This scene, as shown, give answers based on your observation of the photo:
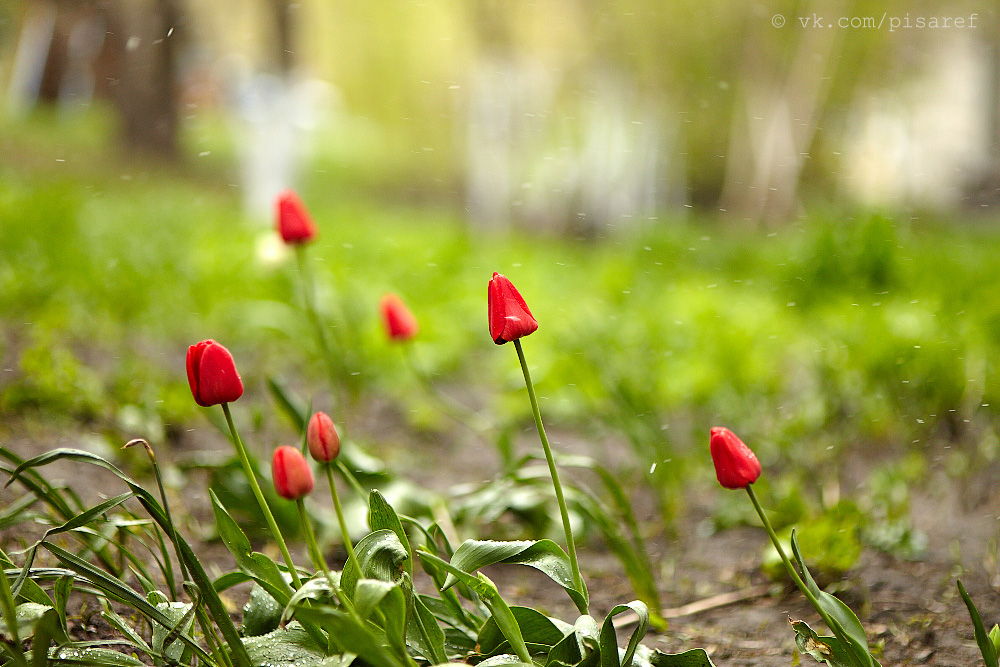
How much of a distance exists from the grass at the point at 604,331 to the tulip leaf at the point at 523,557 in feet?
2.45

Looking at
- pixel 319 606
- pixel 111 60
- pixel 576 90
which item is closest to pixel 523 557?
pixel 319 606

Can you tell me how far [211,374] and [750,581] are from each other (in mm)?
992

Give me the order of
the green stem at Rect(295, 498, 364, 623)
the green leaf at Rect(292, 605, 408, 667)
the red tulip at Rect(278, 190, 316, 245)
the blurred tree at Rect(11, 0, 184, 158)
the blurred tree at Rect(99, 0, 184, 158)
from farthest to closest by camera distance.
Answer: the blurred tree at Rect(99, 0, 184, 158)
the blurred tree at Rect(11, 0, 184, 158)
the red tulip at Rect(278, 190, 316, 245)
the green stem at Rect(295, 498, 364, 623)
the green leaf at Rect(292, 605, 408, 667)

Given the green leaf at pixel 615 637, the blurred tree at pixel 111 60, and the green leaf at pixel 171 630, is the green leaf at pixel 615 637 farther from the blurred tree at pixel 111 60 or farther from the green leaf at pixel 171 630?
the blurred tree at pixel 111 60

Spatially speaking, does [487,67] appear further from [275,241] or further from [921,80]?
[275,241]

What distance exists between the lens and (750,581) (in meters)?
1.39

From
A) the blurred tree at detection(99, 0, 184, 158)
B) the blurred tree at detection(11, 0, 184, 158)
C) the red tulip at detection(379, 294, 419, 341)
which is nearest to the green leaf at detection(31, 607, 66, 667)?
the red tulip at detection(379, 294, 419, 341)

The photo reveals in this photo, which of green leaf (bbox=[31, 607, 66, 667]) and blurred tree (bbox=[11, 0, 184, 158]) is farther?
blurred tree (bbox=[11, 0, 184, 158])

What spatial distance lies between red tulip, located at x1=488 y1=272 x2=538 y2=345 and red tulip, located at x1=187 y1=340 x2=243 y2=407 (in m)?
0.26

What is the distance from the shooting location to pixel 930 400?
6.28ft

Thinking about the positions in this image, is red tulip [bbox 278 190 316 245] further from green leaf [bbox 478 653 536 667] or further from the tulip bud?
green leaf [bbox 478 653 536 667]

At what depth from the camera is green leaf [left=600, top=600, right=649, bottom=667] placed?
31.1 inches

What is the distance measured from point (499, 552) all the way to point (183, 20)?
6.99 meters

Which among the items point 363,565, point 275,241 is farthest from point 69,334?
point 363,565
